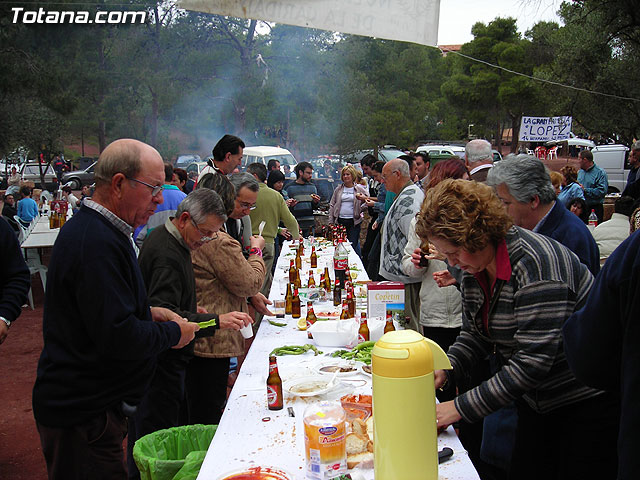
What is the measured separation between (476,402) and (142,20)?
1908 centimetres

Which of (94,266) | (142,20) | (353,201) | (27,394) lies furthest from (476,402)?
(142,20)

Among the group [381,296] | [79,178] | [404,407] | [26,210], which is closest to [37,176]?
[79,178]

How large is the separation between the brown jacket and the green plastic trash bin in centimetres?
72

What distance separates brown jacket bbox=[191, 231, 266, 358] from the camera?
11.0 feet

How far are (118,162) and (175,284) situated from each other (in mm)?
902

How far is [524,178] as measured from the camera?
265cm

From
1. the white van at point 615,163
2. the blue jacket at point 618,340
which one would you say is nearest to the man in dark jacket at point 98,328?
the blue jacket at point 618,340

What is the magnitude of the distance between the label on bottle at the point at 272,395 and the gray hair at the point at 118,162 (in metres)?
1.07

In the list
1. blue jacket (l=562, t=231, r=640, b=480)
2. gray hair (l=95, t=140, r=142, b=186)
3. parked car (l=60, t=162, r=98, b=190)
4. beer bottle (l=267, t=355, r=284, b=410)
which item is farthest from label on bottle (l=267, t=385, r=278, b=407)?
parked car (l=60, t=162, r=98, b=190)

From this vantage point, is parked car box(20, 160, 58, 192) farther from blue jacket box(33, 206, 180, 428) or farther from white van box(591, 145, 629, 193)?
blue jacket box(33, 206, 180, 428)

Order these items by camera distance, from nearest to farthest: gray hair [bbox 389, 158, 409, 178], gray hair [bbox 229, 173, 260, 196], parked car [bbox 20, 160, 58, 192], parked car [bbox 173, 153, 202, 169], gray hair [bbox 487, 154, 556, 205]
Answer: gray hair [bbox 487, 154, 556, 205], gray hair [bbox 229, 173, 260, 196], gray hair [bbox 389, 158, 409, 178], parked car [bbox 173, 153, 202, 169], parked car [bbox 20, 160, 58, 192]

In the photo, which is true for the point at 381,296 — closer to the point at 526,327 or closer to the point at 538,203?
the point at 538,203

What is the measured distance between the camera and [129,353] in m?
2.15

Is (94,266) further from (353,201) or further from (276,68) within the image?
(276,68)
